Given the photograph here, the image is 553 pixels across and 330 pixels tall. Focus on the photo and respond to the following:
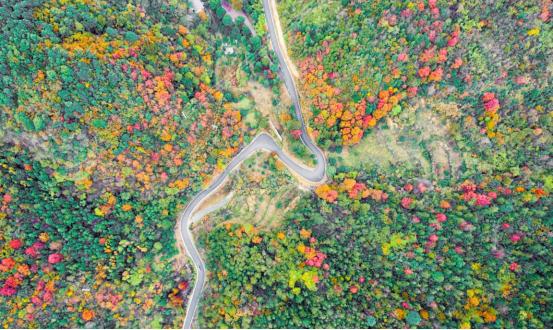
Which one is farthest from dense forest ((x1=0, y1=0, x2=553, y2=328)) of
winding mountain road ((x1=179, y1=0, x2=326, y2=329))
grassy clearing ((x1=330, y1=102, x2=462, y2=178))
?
winding mountain road ((x1=179, y1=0, x2=326, y2=329))

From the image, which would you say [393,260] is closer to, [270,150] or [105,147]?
[270,150]

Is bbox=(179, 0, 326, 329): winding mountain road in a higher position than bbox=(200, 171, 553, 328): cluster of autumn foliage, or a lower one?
higher

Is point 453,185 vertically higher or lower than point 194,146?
lower

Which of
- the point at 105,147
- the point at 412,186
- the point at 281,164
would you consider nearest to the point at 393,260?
the point at 412,186

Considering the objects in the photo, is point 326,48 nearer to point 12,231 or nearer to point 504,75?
point 504,75

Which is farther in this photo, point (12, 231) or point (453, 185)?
point (453, 185)

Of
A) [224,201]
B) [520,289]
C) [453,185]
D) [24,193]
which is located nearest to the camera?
[520,289]

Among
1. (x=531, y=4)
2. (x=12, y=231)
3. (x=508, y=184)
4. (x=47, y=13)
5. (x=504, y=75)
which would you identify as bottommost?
(x=508, y=184)

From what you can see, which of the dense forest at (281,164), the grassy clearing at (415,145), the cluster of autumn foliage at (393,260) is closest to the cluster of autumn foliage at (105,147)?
the dense forest at (281,164)

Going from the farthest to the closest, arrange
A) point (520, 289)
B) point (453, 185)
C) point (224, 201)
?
point (224, 201), point (453, 185), point (520, 289)

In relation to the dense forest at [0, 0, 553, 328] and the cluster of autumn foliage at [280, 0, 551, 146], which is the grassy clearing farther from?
the cluster of autumn foliage at [280, 0, 551, 146]

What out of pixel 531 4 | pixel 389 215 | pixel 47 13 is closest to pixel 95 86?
pixel 47 13
